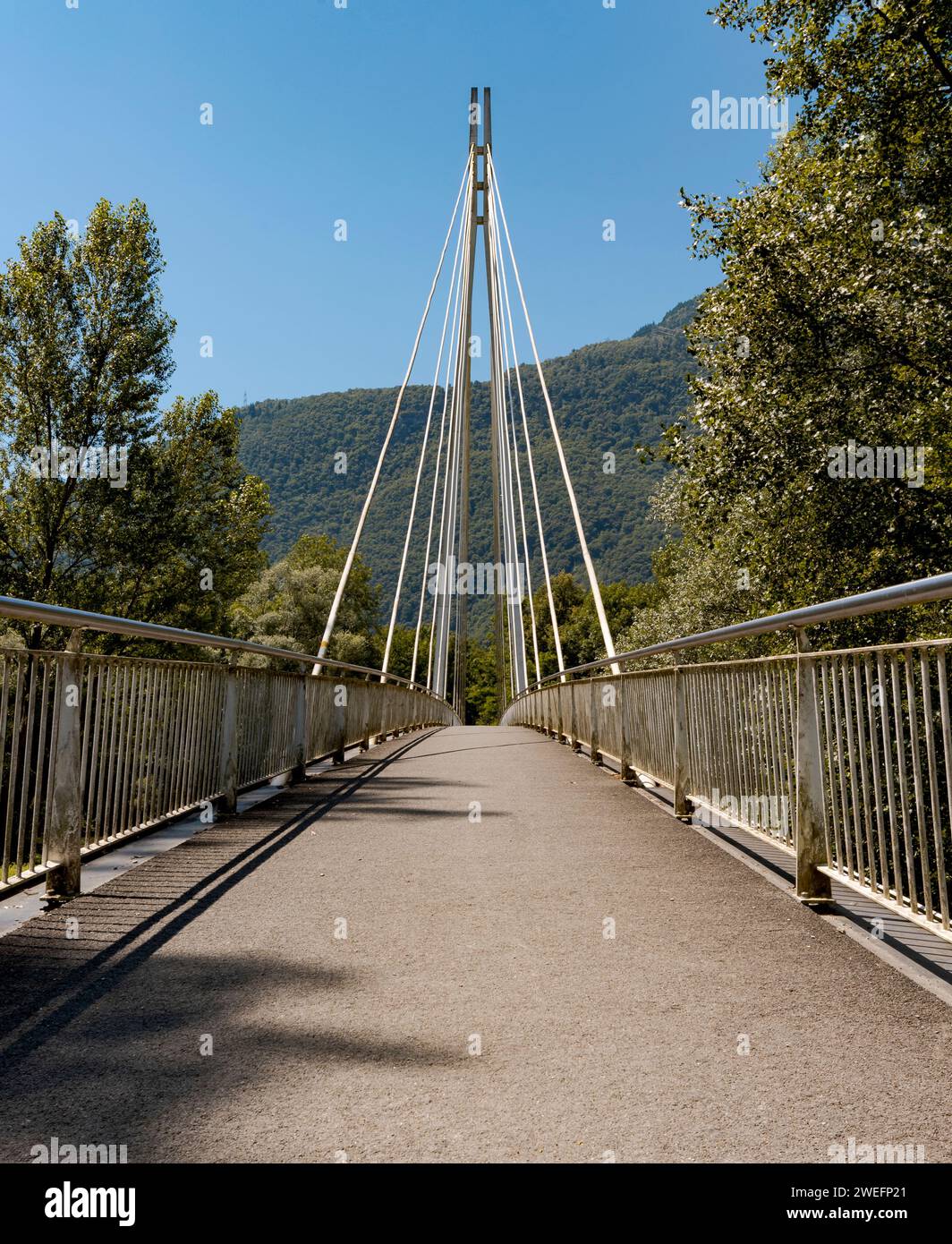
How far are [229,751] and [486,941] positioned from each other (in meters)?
3.49

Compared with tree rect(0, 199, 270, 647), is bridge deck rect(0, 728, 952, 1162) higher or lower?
lower

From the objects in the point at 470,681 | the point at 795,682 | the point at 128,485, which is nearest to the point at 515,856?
the point at 795,682

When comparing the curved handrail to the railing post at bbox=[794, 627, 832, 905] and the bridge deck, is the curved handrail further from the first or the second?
the bridge deck

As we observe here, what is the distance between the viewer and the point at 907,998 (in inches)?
109

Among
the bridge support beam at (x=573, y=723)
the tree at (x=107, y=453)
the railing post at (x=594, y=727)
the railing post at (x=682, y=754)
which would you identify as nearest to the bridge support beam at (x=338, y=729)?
the railing post at (x=594, y=727)

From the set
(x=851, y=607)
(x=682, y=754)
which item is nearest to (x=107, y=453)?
(x=682, y=754)

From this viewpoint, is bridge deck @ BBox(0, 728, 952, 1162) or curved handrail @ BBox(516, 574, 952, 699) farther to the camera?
curved handrail @ BBox(516, 574, 952, 699)

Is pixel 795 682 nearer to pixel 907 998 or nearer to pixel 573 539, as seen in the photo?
pixel 907 998

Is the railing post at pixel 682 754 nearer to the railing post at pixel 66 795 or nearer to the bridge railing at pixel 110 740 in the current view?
the bridge railing at pixel 110 740

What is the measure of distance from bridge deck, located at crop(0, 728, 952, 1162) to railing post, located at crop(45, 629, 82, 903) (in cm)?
11

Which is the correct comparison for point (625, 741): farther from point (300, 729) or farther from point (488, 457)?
point (488, 457)

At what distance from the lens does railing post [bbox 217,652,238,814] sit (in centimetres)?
649

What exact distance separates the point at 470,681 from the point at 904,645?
10263 centimetres

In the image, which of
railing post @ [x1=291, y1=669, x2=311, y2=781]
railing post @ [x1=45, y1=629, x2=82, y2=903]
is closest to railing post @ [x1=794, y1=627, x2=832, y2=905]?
railing post @ [x1=45, y1=629, x2=82, y2=903]
